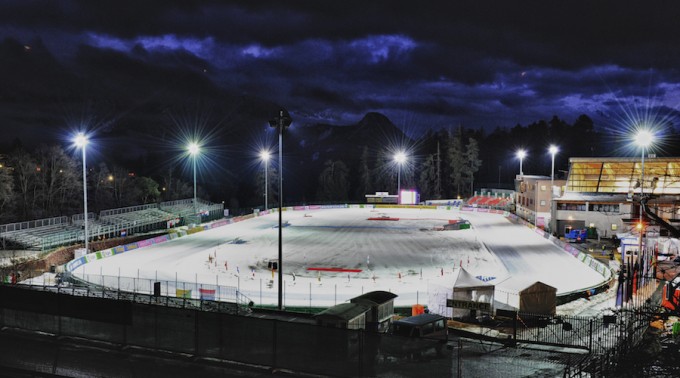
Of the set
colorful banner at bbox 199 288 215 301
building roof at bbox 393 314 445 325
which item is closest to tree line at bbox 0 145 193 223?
→ colorful banner at bbox 199 288 215 301

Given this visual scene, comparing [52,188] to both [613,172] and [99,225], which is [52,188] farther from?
[613,172]

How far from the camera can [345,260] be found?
38344mm

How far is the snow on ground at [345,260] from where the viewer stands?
96.3 feet

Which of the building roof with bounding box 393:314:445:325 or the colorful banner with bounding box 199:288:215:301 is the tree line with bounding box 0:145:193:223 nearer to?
the colorful banner with bounding box 199:288:215:301

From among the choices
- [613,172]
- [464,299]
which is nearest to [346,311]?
[464,299]

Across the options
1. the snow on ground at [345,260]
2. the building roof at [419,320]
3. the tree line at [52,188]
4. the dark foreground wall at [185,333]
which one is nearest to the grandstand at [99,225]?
the snow on ground at [345,260]

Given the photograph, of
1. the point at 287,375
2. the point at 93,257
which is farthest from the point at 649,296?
the point at 93,257

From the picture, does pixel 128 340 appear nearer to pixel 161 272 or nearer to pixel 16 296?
pixel 16 296

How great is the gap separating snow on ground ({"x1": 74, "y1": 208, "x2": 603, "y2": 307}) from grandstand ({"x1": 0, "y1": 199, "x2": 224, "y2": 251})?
592 centimetres

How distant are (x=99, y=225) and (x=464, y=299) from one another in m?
40.0

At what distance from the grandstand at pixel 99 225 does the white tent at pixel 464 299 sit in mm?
30858

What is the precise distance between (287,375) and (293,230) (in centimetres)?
4672

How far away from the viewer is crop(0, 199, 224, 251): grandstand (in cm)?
4019

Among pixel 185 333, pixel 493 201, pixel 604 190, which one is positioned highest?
pixel 604 190
